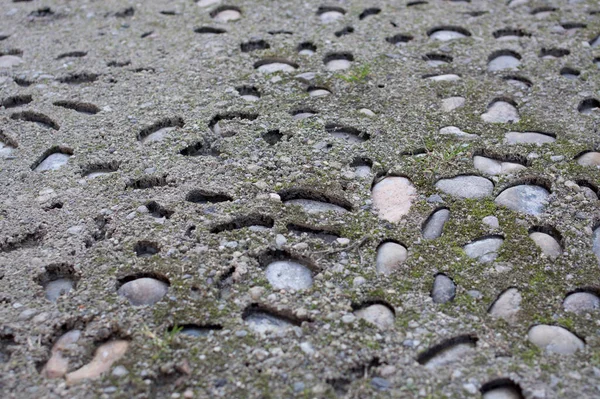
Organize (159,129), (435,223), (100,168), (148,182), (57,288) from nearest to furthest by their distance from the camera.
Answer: (57,288) < (435,223) < (148,182) < (100,168) < (159,129)

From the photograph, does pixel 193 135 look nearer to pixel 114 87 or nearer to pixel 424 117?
pixel 114 87

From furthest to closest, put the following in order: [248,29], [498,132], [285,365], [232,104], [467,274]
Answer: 1. [248,29]
2. [232,104]
3. [498,132]
4. [467,274]
5. [285,365]

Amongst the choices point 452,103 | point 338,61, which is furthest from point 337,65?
point 452,103

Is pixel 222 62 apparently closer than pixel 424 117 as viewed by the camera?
No

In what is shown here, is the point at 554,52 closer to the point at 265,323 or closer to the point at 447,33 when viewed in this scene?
the point at 447,33

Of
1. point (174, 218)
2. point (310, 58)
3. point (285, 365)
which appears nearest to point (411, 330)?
point (285, 365)

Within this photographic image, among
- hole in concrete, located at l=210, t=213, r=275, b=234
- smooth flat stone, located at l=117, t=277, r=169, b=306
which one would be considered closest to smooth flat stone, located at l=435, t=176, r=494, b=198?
hole in concrete, located at l=210, t=213, r=275, b=234

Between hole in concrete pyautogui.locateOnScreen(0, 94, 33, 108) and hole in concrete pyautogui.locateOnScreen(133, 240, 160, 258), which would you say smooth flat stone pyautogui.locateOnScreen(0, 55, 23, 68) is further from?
hole in concrete pyautogui.locateOnScreen(133, 240, 160, 258)
